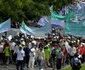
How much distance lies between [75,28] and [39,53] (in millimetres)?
2583

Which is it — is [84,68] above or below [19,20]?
below

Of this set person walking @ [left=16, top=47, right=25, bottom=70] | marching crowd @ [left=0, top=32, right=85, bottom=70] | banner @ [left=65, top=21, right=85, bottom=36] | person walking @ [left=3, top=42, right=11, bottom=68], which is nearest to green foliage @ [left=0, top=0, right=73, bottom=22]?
marching crowd @ [left=0, top=32, right=85, bottom=70]

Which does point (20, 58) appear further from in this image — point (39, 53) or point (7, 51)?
point (7, 51)

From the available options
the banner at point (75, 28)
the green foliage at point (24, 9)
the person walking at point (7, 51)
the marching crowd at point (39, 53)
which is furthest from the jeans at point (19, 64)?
the green foliage at point (24, 9)

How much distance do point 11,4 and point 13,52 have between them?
7032mm

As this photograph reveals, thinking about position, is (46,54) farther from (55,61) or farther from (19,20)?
(19,20)

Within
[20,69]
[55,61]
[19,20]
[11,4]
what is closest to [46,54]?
[55,61]

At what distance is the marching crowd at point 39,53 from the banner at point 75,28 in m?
1.06

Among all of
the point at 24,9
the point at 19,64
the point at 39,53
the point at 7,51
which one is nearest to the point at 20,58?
the point at 19,64

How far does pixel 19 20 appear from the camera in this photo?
38531mm

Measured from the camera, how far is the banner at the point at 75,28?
23781mm

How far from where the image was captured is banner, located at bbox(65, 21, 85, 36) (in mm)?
23781

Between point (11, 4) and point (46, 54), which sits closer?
point (46, 54)

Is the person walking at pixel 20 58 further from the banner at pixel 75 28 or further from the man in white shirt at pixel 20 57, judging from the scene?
the banner at pixel 75 28
